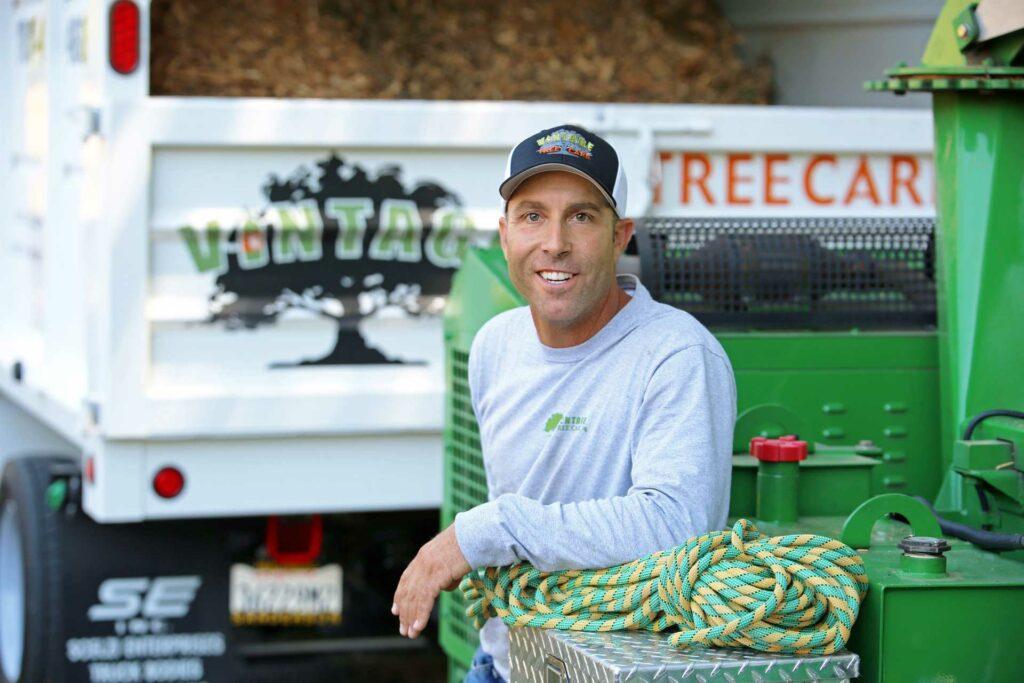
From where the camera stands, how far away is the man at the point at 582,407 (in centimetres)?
207

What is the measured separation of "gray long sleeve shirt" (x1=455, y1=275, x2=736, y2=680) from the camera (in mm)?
2068

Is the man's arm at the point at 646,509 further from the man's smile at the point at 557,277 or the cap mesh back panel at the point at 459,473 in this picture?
the cap mesh back panel at the point at 459,473

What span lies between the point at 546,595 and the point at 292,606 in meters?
2.33

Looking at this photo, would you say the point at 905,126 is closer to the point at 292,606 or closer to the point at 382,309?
the point at 382,309

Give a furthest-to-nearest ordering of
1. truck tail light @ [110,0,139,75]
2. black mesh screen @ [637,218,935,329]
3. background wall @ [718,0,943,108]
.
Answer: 1. background wall @ [718,0,943,108]
2. truck tail light @ [110,0,139,75]
3. black mesh screen @ [637,218,935,329]

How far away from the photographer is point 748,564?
1.98m

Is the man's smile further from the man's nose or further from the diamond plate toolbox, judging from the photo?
the diamond plate toolbox

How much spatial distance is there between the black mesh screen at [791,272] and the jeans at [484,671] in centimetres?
81

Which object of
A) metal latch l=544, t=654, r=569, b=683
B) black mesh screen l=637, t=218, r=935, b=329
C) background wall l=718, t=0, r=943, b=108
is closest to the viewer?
metal latch l=544, t=654, r=569, b=683

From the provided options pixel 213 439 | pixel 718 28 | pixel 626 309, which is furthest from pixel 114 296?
pixel 718 28

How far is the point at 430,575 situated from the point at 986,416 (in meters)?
0.98

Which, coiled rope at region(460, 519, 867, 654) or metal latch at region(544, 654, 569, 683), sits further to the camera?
metal latch at region(544, 654, 569, 683)

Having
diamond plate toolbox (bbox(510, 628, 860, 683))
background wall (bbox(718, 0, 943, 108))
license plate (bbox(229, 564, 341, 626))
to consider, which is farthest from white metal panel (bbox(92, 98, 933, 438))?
diamond plate toolbox (bbox(510, 628, 860, 683))

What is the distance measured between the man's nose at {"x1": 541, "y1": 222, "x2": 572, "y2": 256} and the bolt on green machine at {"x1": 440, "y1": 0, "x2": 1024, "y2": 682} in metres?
0.48
